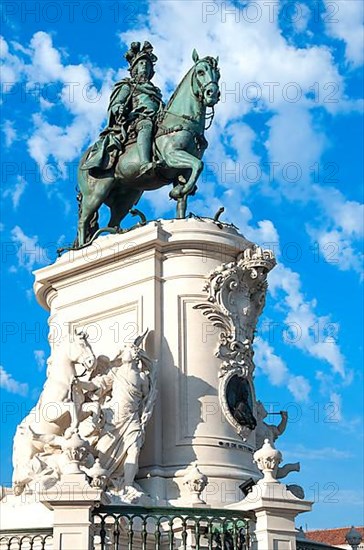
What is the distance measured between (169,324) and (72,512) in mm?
5491

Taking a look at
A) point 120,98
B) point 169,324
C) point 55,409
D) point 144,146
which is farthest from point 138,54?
point 55,409

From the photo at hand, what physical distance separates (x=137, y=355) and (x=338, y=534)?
32.8 meters

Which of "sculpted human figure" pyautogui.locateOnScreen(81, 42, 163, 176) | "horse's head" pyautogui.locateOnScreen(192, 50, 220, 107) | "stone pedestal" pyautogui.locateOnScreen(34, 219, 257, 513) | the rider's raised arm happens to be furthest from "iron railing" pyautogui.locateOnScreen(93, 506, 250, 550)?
the rider's raised arm

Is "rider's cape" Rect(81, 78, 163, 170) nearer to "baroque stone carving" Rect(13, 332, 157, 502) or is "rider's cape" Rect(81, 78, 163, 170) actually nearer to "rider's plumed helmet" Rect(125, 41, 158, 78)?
"rider's plumed helmet" Rect(125, 41, 158, 78)

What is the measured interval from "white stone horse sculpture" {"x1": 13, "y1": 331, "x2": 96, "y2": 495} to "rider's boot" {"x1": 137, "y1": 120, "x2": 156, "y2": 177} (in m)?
4.01

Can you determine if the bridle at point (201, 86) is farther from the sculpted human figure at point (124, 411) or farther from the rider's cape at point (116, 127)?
the sculpted human figure at point (124, 411)

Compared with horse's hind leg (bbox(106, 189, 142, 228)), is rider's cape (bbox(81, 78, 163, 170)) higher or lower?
higher

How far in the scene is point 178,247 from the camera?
17844 mm

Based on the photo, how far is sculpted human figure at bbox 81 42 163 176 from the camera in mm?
19469

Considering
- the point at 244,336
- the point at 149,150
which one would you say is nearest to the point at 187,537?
the point at 244,336

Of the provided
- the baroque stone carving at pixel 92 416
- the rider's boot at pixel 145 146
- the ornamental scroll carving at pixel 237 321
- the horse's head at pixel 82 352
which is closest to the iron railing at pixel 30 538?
the baroque stone carving at pixel 92 416

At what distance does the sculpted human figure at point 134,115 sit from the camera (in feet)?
63.9

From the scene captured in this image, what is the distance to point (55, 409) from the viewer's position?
53.9 feet

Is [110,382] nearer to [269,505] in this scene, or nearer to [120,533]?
[120,533]
